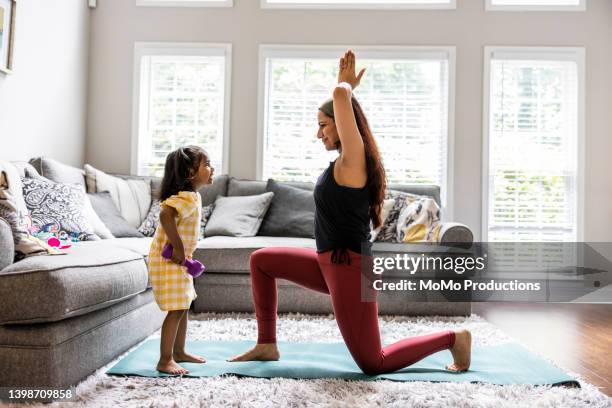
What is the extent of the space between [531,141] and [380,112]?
1.40m

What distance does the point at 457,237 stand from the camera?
11.3 ft

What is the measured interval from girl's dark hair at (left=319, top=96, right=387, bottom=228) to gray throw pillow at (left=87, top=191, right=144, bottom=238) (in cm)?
218

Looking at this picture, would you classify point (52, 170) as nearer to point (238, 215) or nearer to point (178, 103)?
point (238, 215)

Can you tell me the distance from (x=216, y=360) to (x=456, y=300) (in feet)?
6.04

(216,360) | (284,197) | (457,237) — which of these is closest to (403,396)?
(216,360)

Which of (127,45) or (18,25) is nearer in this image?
(18,25)

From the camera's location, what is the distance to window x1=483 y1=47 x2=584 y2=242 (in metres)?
4.73

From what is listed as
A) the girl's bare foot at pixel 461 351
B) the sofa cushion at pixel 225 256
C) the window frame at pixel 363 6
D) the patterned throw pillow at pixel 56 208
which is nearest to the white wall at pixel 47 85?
the patterned throw pillow at pixel 56 208

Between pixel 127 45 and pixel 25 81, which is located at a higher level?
pixel 127 45

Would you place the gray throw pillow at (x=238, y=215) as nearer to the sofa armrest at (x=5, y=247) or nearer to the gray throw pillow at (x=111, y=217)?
the gray throw pillow at (x=111, y=217)

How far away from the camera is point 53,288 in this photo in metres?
1.81

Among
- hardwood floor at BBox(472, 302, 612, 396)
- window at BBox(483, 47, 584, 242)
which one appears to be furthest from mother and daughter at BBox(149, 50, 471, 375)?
window at BBox(483, 47, 584, 242)

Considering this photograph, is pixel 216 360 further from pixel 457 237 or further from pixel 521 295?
pixel 521 295

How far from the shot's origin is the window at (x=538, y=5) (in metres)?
4.76
